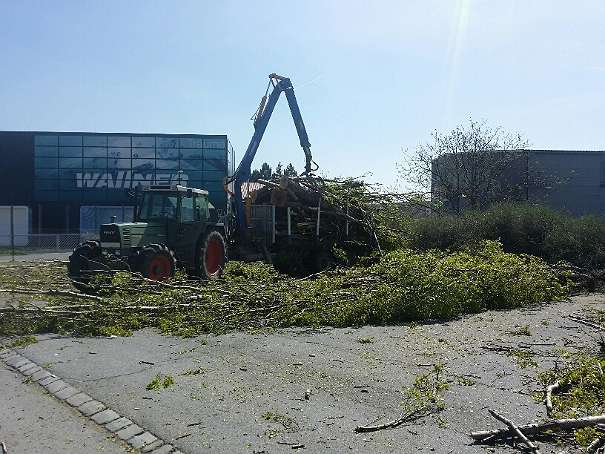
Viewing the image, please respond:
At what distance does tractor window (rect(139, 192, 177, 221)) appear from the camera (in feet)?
53.6

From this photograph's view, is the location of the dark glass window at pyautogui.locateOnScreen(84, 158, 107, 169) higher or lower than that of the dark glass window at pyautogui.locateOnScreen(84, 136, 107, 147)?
lower

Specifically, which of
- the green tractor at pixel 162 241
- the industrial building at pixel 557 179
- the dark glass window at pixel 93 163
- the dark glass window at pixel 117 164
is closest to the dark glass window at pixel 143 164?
the dark glass window at pixel 117 164

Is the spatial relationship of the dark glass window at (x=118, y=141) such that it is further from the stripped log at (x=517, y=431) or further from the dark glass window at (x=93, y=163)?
the stripped log at (x=517, y=431)

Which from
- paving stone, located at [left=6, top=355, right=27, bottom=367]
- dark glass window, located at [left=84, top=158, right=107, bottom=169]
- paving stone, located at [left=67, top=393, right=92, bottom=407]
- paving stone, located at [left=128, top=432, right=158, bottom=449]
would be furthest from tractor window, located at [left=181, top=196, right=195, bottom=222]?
dark glass window, located at [left=84, top=158, right=107, bottom=169]

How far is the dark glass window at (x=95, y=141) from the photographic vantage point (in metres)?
49.6

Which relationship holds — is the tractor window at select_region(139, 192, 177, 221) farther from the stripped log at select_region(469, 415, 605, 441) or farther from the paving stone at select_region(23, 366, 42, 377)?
the stripped log at select_region(469, 415, 605, 441)

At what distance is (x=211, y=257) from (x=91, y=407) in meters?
10.5

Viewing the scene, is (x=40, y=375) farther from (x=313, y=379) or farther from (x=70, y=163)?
(x=70, y=163)

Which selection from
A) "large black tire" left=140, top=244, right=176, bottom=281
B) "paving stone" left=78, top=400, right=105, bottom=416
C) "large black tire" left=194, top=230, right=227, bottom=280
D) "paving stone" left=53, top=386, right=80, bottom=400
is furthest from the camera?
"large black tire" left=194, top=230, right=227, bottom=280

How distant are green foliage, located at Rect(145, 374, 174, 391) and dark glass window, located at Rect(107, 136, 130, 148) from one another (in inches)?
1766

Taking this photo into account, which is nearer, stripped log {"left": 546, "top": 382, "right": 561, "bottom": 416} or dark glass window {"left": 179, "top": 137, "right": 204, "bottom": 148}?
stripped log {"left": 546, "top": 382, "right": 561, "bottom": 416}

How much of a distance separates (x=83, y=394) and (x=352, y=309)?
523 centimetres

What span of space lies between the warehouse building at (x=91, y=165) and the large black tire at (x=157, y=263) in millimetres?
35429

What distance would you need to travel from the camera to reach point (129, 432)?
5594 mm
